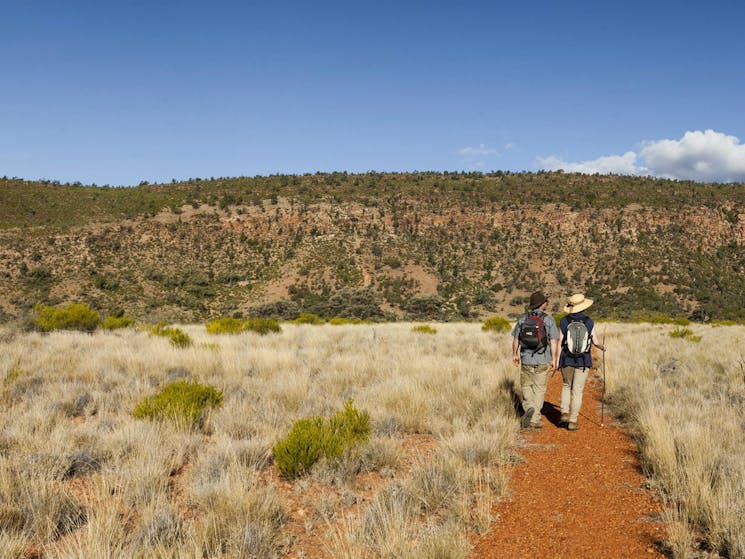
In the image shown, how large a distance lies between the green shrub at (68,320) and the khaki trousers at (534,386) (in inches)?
→ 632

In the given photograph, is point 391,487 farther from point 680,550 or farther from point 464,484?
point 680,550

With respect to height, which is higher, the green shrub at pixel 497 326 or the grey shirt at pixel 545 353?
the grey shirt at pixel 545 353

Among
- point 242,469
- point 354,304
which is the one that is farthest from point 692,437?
point 354,304

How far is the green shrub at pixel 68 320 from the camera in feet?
51.3

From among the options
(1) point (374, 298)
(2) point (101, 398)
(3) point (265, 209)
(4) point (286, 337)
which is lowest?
(1) point (374, 298)

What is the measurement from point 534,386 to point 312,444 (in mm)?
3583

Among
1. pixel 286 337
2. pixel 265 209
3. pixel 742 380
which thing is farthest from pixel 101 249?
pixel 742 380

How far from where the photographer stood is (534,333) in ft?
21.4

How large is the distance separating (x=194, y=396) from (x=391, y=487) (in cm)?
350

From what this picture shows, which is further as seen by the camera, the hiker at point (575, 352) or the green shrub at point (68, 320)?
the green shrub at point (68, 320)

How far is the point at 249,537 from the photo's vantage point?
126 inches

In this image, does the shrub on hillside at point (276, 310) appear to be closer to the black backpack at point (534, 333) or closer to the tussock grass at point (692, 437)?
the tussock grass at point (692, 437)

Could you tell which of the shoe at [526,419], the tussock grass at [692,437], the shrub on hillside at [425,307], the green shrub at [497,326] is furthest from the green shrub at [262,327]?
the shrub on hillside at [425,307]

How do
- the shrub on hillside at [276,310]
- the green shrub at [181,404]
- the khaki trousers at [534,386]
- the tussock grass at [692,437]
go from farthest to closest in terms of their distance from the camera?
the shrub on hillside at [276,310]
the khaki trousers at [534,386]
the green shrub at [181,404]
the tussock grass at [692,437]
